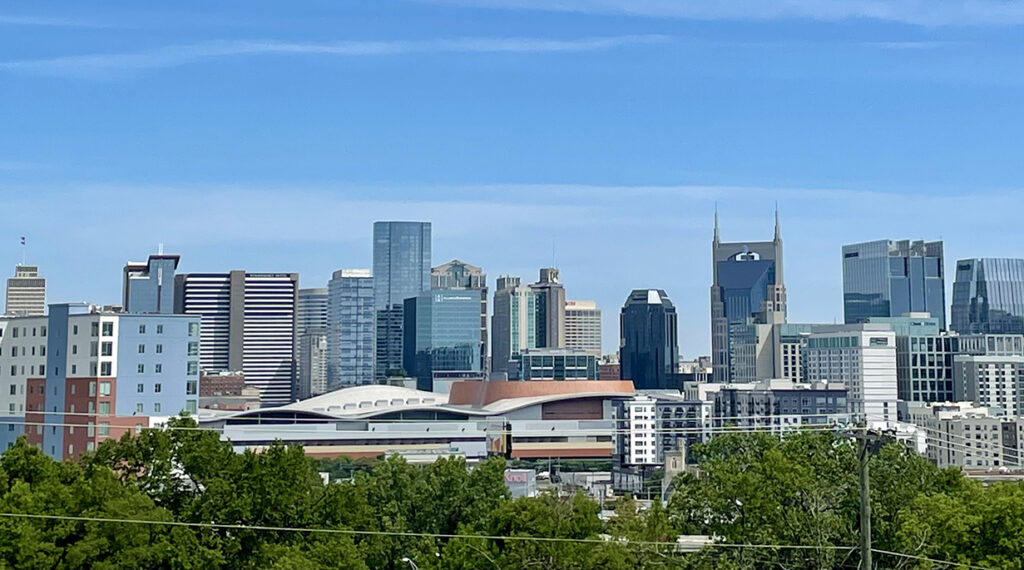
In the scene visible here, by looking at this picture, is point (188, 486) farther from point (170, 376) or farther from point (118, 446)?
point (170, 376)

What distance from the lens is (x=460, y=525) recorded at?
1738 inches

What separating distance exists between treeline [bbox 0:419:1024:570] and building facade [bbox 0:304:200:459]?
61.3 m

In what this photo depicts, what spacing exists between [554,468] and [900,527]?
420 ft

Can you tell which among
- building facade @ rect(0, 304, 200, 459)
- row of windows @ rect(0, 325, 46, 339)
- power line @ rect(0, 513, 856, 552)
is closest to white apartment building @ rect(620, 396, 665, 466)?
building facade @ rect(0, 304, 200, 459)

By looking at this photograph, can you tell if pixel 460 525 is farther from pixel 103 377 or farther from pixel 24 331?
pixel 24 331

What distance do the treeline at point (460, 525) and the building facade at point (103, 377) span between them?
61.3m

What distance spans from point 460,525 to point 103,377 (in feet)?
215

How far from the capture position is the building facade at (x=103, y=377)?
10288 centimetres

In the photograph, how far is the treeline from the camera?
38438mm

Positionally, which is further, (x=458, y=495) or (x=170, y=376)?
(x=170, y=376)

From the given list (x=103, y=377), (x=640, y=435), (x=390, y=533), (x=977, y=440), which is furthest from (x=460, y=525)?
(x=640, y=435)

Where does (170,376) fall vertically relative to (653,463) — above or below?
above

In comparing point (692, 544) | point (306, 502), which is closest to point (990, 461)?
point (692, 544)

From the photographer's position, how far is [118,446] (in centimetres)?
4328
